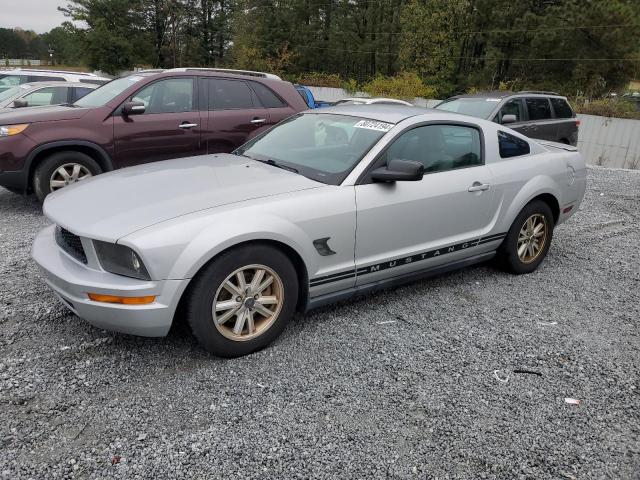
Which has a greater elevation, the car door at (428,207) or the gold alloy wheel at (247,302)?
the car door at (428,207)

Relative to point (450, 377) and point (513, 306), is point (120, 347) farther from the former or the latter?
point (513, 306)

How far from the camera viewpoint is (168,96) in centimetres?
666

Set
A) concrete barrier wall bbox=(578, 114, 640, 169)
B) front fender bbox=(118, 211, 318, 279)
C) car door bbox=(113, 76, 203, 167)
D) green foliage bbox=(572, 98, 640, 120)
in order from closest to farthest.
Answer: front fender bbox=(118, 211, 318, 279) < car door bbox=(113, 76, 203, 167) < concrete barrier wall bbox=(578, 114, 640, 169) < green foliage bbox=(572, 98, 640, 120)

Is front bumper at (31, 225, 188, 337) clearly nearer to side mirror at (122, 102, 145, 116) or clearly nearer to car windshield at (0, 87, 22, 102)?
side mirror at (122, 102, 145, 116)

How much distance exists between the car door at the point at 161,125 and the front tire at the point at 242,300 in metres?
3.93

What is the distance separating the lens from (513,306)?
4191 mm

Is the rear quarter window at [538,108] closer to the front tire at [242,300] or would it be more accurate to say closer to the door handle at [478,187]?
the door handle at [478,187]

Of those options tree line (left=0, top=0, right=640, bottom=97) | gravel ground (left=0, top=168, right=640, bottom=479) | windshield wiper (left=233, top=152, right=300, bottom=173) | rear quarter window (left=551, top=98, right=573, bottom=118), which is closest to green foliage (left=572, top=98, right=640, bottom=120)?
tree line (left=0, top=0, right=640, bottom=97)

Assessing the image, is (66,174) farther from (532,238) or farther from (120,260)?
(532,238)

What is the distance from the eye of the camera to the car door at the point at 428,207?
→ 3.59 meters

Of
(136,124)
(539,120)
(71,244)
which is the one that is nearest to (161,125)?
(136,124)

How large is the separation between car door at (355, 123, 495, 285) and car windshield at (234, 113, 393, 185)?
19 cm

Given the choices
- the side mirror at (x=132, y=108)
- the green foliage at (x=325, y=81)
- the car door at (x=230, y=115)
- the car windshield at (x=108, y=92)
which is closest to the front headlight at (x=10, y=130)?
the car windshield at (x=108, y=92)

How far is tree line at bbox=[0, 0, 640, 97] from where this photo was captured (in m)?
29.9
